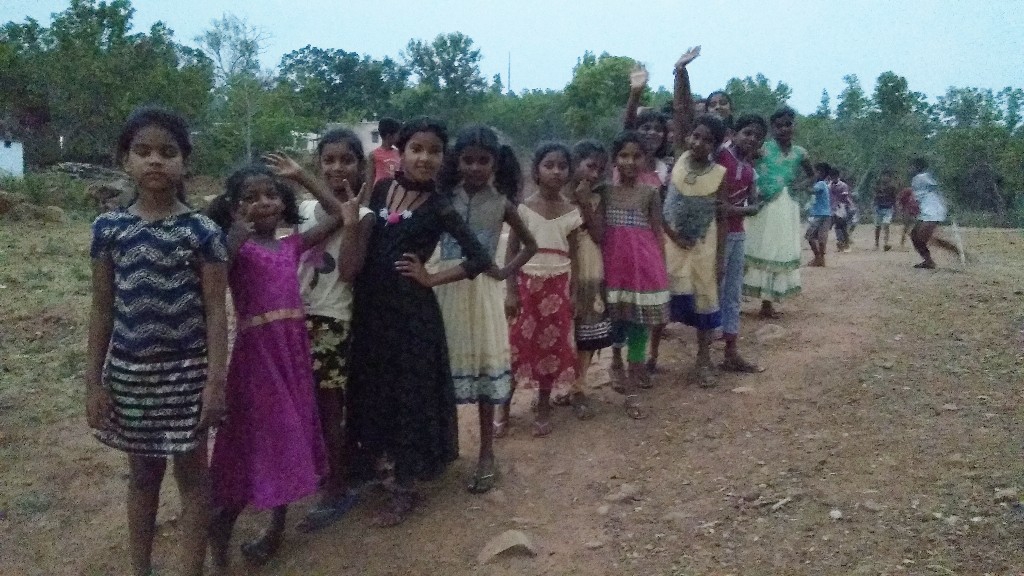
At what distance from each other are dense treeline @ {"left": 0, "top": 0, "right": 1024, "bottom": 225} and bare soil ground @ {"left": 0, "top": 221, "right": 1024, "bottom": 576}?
671 inches

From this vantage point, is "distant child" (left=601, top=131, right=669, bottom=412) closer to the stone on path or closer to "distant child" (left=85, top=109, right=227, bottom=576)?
the stone on path

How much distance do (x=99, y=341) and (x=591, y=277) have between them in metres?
2.35

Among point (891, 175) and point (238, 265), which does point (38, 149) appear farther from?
point (238, 265)

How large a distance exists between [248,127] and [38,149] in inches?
305

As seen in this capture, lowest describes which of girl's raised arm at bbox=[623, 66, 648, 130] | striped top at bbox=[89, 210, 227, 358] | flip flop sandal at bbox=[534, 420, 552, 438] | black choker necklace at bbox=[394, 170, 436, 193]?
flip flop sandal at bbox=[534, 420, 552, 438]

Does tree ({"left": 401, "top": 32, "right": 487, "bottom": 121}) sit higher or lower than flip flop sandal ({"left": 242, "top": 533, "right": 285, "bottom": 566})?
higher

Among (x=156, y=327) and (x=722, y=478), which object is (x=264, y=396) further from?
(x=722, y=478)

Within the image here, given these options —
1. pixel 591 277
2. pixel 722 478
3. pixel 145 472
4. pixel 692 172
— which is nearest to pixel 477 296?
pixel 591 277

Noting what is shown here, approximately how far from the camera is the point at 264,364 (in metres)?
2.73

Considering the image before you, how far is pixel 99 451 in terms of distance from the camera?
4.16 metres

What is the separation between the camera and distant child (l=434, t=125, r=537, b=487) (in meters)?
3.24

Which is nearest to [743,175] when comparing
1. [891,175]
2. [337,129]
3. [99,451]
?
[337,129]

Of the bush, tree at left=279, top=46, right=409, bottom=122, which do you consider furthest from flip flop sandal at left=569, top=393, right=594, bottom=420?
tree at left=279, top=46, right=409, bottom=122

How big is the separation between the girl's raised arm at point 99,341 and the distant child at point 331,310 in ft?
2.41
